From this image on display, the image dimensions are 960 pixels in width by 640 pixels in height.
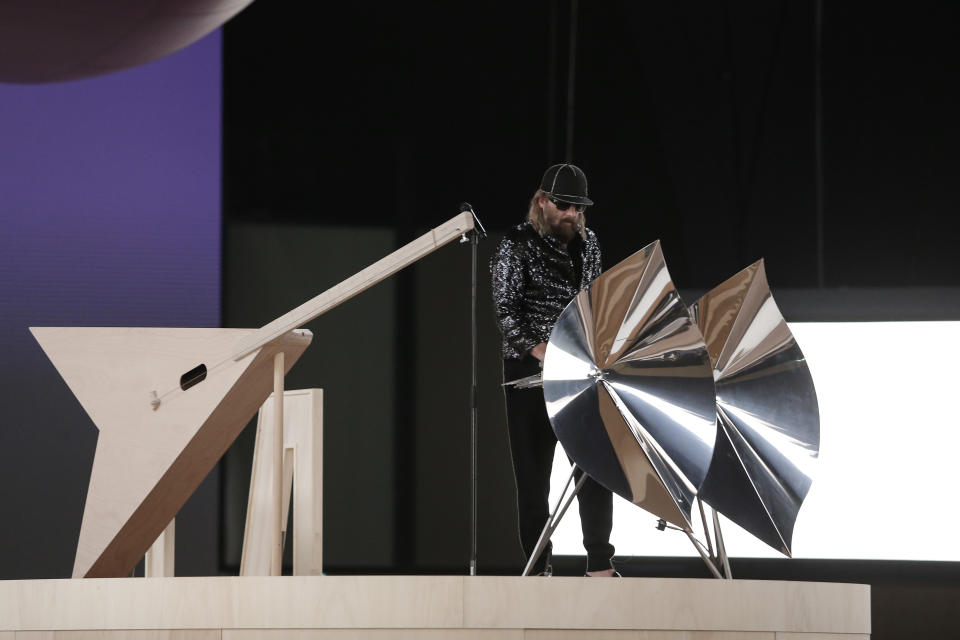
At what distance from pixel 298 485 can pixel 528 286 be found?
0.80 meters

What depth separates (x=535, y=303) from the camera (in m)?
2.96

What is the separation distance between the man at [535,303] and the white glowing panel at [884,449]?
1404 millimetres

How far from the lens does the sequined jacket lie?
292cm

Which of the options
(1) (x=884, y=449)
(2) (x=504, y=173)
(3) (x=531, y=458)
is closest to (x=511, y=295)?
(3) (x=531, y=458)

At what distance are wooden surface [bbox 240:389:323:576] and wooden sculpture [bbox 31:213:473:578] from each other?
0.49 ft

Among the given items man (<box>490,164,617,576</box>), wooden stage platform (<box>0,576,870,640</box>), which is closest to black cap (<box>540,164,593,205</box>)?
man (<box>490,164,617,576</box>)

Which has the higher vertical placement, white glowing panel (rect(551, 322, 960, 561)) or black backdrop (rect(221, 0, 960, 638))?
black backdrop (rect(221, 0, 960, 638))

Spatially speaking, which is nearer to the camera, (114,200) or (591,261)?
(591,261)

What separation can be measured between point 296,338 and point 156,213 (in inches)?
86.2

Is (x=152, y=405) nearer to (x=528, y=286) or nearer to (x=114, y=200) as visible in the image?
(x=528, y=286)

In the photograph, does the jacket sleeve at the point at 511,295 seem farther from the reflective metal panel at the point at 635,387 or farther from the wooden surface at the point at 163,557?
the wooden surface at the point at 163,557

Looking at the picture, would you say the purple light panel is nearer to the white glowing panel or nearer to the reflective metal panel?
the white glowing panel

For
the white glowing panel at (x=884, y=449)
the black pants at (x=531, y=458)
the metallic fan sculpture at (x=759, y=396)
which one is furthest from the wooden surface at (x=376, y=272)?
the white glowing panel at (x=884, y=449)

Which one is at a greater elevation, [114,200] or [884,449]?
[114,200]
